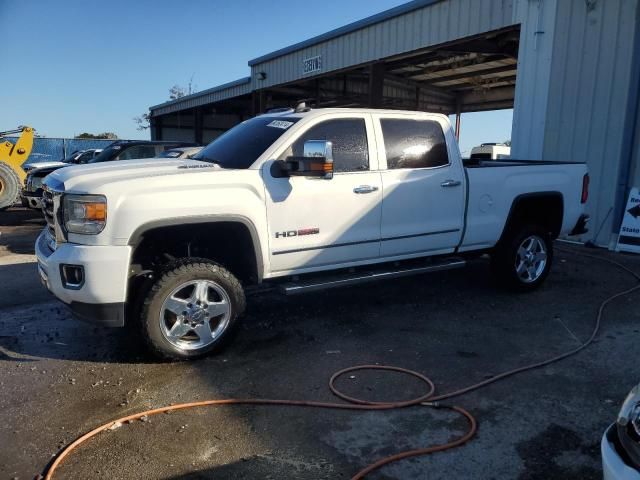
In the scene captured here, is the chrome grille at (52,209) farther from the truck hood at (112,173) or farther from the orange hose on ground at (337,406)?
the orange hose on ground at (337,406)

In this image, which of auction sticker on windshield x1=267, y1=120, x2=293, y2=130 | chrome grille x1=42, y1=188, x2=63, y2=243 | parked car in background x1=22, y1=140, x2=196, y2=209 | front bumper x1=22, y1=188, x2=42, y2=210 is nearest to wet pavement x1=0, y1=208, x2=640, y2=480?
chrome grille x1=42, y1=188, x2=63, y2=243

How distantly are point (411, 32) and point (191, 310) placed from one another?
34.6 feet

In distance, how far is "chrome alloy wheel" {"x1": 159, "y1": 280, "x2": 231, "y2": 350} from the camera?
4191 millimetres

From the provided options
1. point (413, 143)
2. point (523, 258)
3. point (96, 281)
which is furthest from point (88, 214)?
point (523, 258)

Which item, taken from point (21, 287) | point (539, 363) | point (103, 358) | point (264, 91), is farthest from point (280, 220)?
point (264, 91)

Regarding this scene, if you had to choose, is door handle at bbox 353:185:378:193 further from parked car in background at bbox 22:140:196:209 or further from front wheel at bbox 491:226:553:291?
parked car in background at bbox 22:140:196:209

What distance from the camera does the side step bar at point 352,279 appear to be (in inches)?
183

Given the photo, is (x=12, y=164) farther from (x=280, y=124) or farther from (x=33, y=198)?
(x=280, y=124)

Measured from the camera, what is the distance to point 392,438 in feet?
10.6

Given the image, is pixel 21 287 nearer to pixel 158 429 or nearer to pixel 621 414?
pixel 158 429

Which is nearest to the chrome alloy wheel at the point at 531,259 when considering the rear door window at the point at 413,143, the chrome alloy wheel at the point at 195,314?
the rear door window at the point at 413,143

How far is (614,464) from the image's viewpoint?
6.44 feet

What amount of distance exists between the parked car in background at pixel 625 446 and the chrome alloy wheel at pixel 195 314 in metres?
2.95

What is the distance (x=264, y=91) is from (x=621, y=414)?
21.5m
